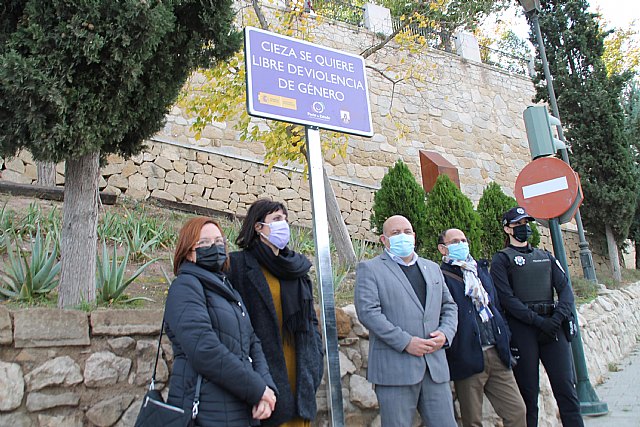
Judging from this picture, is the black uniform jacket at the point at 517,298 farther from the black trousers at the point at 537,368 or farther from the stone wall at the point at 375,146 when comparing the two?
the stone wall at the point at 375,146

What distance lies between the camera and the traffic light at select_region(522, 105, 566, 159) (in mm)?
4809

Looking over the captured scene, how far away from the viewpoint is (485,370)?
3367 millimetres

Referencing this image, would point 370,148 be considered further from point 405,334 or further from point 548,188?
point 405,334

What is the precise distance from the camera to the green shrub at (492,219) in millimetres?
8195

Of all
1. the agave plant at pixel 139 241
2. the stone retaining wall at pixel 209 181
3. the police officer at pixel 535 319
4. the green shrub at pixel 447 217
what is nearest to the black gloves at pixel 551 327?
the police officer at pixel 535 319

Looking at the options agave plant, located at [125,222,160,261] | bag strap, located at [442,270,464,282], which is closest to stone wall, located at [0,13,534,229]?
agave plant, located at [125,222,160,261]

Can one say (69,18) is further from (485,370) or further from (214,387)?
(485,370)

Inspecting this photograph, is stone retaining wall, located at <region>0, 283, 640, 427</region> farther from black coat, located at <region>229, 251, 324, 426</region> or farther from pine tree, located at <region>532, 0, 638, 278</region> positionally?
pine tree, located at <region>532, 0, 638, 278</region>

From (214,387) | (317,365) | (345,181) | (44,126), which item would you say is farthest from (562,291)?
(345,181)

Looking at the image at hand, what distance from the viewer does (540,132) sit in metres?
4.82

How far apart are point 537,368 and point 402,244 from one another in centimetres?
141

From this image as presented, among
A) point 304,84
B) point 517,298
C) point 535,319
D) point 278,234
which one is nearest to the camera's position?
point 278,234

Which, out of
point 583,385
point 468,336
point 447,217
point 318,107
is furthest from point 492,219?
point 318,107

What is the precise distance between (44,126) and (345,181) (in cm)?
857
